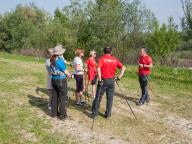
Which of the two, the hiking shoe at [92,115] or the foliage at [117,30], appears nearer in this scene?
the hiking shoe at [92,115]

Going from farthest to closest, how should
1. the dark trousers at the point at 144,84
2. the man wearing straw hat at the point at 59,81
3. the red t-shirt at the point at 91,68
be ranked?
the red t-shirt at the point at 91,68
the dark trousers at the point at 144,84
the man wearing straw hat at the point at 59,81

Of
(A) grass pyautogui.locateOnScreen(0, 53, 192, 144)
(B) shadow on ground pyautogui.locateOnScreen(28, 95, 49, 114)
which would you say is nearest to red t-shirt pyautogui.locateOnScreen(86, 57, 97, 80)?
(A) grass pyautogui.locateOnScreen(0, 53, 192, 144)

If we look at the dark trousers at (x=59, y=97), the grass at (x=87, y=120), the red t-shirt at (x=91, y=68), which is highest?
the red t-shirt at (x=91, y=68)

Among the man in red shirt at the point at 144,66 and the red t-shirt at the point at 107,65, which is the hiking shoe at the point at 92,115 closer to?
the red t-shirt at the point at 107,65

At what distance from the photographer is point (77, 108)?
1043 centimetres

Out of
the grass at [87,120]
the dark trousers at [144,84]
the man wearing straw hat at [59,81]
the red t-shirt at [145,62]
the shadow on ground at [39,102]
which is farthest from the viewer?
the dark trousers at [144,84]

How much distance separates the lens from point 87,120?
9297 millimetres

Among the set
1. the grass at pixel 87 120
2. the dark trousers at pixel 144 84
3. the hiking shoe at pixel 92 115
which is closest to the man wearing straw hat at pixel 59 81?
the grass at pixel 87 120

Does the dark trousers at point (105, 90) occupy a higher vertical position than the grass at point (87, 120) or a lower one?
higher

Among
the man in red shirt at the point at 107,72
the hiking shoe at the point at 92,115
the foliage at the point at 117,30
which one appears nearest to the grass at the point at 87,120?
the hiking shoe at the point at 92,115

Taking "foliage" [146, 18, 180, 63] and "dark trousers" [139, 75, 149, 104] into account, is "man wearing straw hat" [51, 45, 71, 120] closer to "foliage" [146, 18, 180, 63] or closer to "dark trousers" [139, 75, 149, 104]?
"dark trousers" [139, 75, 149, 104]

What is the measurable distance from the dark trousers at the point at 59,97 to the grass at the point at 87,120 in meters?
0.27

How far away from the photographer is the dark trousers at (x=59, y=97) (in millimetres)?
8977

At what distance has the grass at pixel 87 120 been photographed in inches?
316
